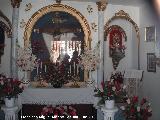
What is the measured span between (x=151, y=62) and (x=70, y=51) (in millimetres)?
2867

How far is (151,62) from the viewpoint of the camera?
1005cm

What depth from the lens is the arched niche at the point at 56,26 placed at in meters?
10.0

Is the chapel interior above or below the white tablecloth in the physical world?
above

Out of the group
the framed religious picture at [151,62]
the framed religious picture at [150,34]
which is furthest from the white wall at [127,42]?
the framed religious picture at [151,62]

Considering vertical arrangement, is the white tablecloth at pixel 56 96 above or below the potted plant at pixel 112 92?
below

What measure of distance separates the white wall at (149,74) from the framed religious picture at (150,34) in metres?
0.14

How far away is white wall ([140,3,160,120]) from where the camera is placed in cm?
980

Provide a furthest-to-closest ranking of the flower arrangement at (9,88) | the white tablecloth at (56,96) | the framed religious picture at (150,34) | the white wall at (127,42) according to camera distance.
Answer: the white wall at (127,42), the framed religious picture at (150,34), the white tablecloth at (56,96), the flower arrangement at (9,88)

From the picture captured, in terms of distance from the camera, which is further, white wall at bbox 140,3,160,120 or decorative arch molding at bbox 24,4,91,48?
decorative arch molding at bbox 24,4,91,48

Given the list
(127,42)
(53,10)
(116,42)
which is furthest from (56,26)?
(127,42)

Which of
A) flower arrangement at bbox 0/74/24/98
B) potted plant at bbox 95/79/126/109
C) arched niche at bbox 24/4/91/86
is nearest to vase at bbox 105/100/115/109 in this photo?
potted plant at bbox 95/79/126/109

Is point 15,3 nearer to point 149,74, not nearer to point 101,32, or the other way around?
point 101,32

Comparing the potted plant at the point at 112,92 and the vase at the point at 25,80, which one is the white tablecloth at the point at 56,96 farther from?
the potted plant at the point at 112,92

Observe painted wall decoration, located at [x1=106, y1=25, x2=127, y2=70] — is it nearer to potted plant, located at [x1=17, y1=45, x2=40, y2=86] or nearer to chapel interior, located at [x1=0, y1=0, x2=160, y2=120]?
chapel interior, located at [x1=0, y1=0, x2=160, y2=120]
